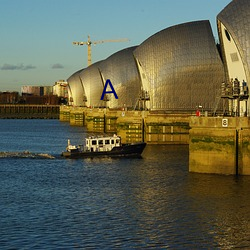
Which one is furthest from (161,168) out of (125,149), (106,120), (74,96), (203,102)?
(74,96)

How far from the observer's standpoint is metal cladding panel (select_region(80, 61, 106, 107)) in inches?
5750

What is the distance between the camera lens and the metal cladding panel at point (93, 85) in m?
146

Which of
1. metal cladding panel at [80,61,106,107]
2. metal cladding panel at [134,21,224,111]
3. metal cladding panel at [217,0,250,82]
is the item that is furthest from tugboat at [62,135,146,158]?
metal cladding panel at [80,61,106,107]

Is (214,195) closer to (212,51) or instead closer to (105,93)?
(212,51)

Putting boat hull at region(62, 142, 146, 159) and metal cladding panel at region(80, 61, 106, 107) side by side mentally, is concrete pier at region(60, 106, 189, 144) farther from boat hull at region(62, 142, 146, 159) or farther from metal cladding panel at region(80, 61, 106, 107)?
metal cladding panel at region(80, 61, 106, 107)

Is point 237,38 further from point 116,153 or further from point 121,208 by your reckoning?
point 121,208

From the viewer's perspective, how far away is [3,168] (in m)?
58.6

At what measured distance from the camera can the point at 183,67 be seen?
8719 centimetres

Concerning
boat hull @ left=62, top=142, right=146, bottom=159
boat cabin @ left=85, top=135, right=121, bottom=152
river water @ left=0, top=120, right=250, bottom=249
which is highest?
boat cabin @ left=85, top=135, right=121, bottom=152

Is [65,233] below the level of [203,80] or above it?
below

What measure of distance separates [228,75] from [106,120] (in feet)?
179

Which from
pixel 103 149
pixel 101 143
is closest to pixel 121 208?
pixel 103 149

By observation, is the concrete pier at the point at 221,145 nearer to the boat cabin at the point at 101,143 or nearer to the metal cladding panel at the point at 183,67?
the boat cabin at the point at 101,143

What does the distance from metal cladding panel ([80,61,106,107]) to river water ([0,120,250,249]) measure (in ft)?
282
